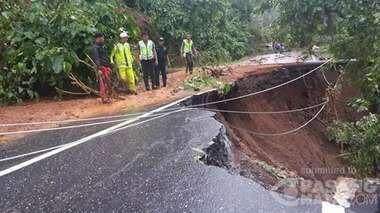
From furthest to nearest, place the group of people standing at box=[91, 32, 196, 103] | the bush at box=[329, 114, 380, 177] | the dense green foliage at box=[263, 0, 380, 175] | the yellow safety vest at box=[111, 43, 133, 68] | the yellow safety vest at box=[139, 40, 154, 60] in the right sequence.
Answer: the yellow safety vest at box=[139, 40, 154, 60]
the yellow safety vest at box=[111, 43, 133, 68]
the group of people standing at box=[91, 32, 196, 103]
the bush at box=[329, 114, 380, 177]
the dense green foliage at box=[263, 0, 380, 175]

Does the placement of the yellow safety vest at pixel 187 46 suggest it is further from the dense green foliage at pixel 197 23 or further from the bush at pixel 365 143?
the bush at pixel 365 143

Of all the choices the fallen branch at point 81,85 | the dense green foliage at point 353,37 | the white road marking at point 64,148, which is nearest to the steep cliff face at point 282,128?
the dense green foliage at point 353,37

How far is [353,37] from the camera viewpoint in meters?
9.76

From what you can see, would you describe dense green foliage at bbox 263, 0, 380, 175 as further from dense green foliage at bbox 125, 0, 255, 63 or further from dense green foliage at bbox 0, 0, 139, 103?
dense green foliage at bbox 125, 0, 255, 63

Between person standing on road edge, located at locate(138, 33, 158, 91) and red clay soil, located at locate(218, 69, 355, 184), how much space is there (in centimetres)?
229

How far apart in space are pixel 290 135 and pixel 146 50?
18.6 feet

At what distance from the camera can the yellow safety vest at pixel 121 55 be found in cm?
1186

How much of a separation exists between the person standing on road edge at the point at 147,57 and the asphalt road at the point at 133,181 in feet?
17.9

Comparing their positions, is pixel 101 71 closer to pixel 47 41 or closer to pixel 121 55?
pixel 121 55

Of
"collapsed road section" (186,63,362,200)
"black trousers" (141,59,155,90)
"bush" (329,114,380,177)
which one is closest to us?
"collapsed road section" (186,63,362,200)

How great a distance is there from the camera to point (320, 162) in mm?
13859

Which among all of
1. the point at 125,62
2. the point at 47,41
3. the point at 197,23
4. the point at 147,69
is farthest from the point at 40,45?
the point at 197,23

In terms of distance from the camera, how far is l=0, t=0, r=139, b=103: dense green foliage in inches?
452

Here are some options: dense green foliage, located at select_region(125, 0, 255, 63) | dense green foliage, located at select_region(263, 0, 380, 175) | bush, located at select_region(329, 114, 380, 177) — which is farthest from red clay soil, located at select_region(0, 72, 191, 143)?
dense green foliage, located at select_region(125, 0, 255, 63)
